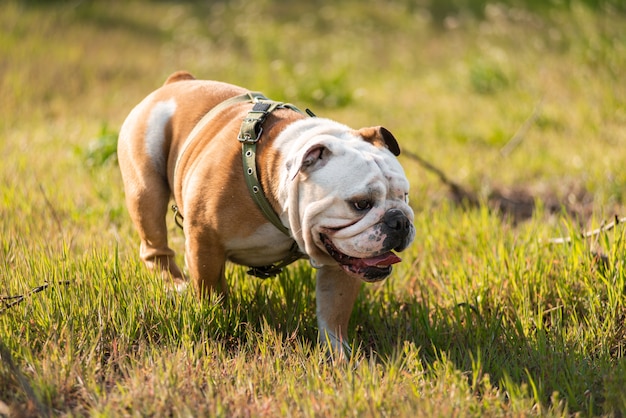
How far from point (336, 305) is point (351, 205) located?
0.61 meters

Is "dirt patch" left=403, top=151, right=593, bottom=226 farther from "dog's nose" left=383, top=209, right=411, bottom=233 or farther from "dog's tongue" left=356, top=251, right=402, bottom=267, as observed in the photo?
"dog's nose" left=383, top=209, right=411, bottom=233

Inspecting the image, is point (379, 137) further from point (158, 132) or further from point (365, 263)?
point (158, 132)

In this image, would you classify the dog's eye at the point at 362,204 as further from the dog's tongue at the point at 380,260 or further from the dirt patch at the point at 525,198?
the dirt patch at the point at 525,198

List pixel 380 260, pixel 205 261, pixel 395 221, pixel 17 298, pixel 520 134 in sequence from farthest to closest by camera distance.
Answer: pixel 520 134, pixel 205 261, pixel 17 298, pixel 380 260, pixel 395 221

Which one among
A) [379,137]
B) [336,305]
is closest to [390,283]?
[336,305]

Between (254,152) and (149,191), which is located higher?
(254,152)

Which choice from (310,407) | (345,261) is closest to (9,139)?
(345,261)

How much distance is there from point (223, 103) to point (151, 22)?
398 inches

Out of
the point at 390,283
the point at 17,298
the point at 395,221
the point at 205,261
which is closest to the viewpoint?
the point at 395,221

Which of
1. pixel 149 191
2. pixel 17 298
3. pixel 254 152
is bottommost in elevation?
pixel 17 298

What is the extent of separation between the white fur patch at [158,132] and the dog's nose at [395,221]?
144 centimetres

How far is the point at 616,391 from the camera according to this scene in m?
2.94

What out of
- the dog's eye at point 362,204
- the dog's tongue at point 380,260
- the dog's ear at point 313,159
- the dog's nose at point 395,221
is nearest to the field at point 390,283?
the dog's tongue at point 380,260

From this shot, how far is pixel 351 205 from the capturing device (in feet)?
10.3
